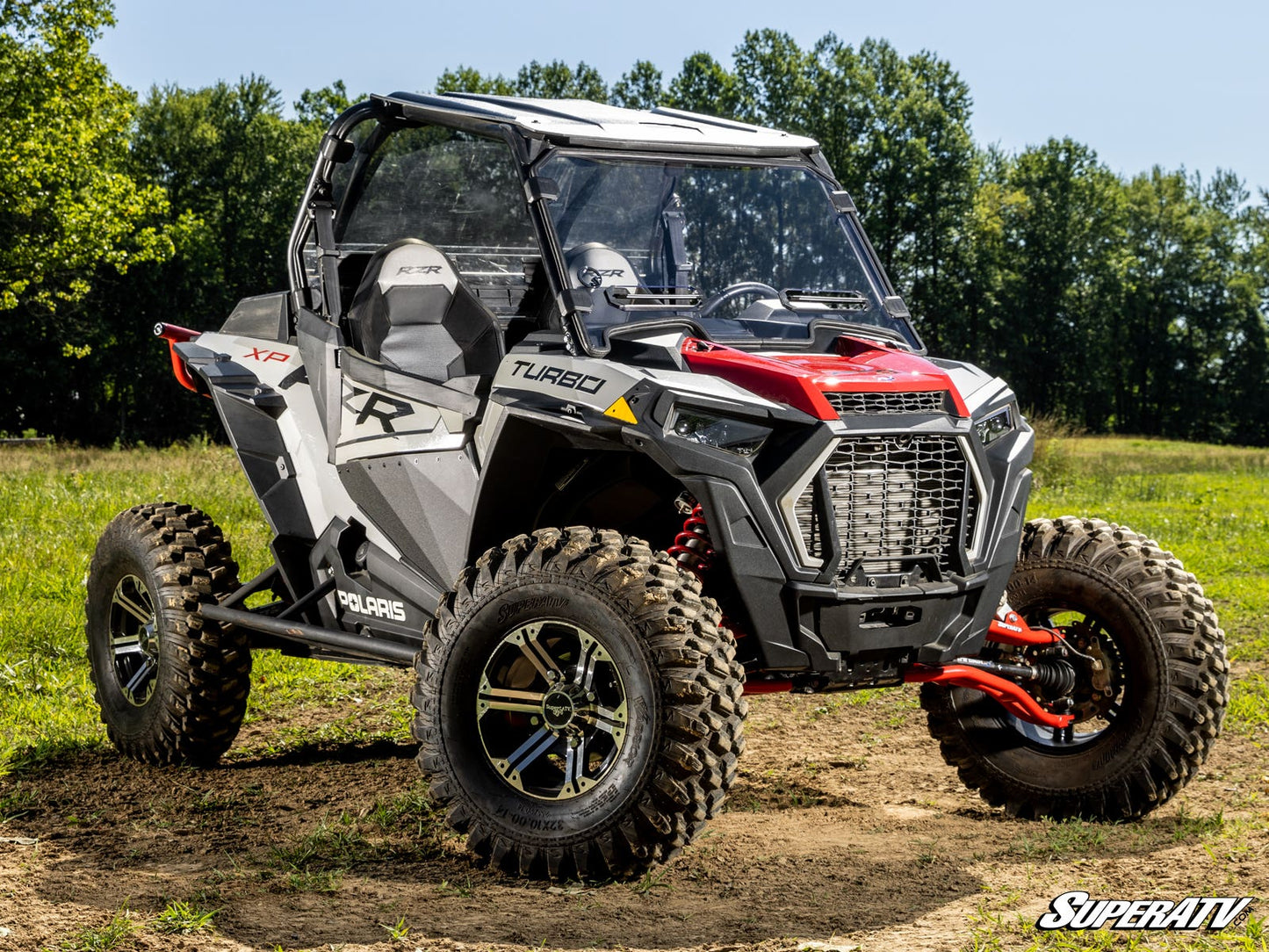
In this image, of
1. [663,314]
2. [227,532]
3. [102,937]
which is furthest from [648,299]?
[227,532]

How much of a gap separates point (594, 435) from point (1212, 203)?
83953 mm

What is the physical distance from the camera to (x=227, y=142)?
58469 mm

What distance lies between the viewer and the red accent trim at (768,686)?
16.7 feet

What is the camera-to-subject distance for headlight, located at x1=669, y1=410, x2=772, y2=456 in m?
4.84

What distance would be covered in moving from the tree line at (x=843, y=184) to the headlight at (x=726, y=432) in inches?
1205

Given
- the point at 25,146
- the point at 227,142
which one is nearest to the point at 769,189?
the point at 25,146

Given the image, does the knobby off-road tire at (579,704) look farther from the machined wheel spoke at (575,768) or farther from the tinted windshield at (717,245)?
the tinted windshield at (717,245)

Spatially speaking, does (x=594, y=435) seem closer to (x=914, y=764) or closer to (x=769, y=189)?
(x=769, y=189)

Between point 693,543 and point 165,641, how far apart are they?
9.46 feet

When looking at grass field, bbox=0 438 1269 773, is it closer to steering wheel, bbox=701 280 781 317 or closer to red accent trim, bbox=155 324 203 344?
red accent trim, bbox=155 324 203 344

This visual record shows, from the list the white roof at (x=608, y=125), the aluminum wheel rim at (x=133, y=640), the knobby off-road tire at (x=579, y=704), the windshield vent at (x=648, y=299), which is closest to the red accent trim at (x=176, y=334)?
the aluminum wheel rim at (x=133, y=640)

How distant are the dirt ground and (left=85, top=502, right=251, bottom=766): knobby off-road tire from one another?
204 mm

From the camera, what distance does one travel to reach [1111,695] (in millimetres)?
5938

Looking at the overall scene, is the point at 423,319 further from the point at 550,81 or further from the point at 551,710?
the point at 550,81
